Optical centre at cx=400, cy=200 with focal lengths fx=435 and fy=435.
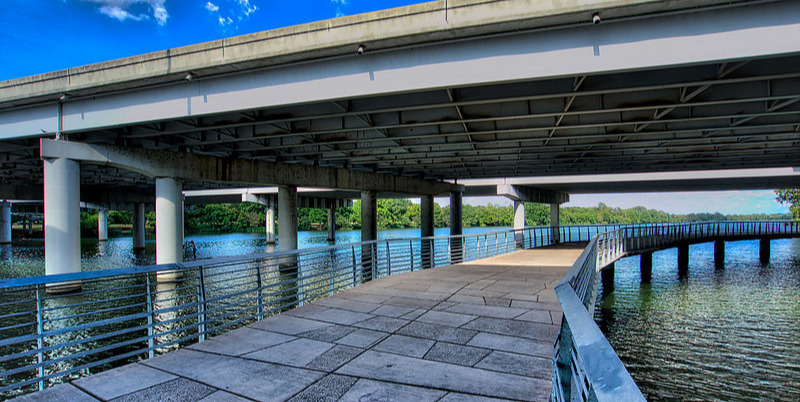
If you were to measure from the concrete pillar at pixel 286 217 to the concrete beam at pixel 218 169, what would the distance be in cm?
98

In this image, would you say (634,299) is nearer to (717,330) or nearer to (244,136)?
(717,330)

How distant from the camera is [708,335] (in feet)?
47.1

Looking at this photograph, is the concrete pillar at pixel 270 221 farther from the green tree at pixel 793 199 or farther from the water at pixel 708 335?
the green tree at pixel 793 199

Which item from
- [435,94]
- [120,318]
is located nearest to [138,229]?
[435,94]

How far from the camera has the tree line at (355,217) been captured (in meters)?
98.0

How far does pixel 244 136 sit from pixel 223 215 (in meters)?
89.1

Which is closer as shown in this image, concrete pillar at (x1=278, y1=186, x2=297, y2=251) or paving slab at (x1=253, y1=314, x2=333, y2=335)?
paving slab at (x1=253, y1=314, x2=333, y2=335)

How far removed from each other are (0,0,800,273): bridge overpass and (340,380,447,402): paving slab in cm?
864

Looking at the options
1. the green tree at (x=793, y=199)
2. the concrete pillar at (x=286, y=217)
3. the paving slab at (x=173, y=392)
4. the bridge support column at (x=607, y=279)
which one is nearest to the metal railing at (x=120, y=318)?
the paving slab at (x=173, y=392)

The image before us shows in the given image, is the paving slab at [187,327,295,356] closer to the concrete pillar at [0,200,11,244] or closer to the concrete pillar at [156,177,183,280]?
the concrete pillar at [156,177,183,280]

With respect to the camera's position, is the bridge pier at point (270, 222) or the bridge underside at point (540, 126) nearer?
the bridge underside at point (540, 126)

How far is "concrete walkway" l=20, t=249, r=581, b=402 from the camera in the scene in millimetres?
4449

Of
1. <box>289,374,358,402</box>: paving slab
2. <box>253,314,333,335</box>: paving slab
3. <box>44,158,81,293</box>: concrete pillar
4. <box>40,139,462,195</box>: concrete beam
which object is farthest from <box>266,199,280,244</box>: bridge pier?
<box>289,374,358,402</box>: paving slab

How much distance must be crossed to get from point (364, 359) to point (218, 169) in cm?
2009
